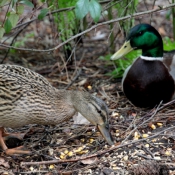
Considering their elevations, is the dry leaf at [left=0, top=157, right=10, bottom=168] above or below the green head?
below

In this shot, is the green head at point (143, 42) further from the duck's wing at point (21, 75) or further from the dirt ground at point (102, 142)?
the duck's wing at point (21, 75)

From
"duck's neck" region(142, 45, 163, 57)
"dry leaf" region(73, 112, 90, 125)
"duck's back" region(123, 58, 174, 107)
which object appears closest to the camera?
"dry leaf" region(73, 112, 90, 125)

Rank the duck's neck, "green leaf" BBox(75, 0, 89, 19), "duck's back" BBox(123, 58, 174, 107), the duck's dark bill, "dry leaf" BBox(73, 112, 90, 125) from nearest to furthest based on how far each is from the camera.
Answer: "green leaf" BBox(75, 0, 89, 19), the duck's dark bill, "dry leaf" BBox(73, 112, 90, 125), "duck's back" BBox(123, 58, 174, 107), the duck's neck

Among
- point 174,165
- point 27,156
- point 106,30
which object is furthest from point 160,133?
point 106,30

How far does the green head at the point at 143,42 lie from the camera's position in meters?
5.24

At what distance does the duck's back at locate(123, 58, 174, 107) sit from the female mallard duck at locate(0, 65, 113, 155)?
0.94 m

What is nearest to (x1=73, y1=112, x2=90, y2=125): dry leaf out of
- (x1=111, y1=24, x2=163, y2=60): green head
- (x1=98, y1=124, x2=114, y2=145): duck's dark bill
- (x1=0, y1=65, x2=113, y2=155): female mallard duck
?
(x1=0, y1=65, x2=113, y2=155): female mallard duck

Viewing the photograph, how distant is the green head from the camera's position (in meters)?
5.24

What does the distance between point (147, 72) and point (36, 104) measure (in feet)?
5.05

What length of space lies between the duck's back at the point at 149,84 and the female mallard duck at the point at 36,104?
938 millimetres

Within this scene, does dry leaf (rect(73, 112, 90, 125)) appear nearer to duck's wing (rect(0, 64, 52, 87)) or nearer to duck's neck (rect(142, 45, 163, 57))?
duck's wing (rect(0, 64, 52, 87))

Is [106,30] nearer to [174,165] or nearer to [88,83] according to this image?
[88,83]

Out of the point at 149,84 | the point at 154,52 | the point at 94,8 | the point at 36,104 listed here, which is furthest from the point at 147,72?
the point at 94,8

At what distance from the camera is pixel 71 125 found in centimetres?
496
